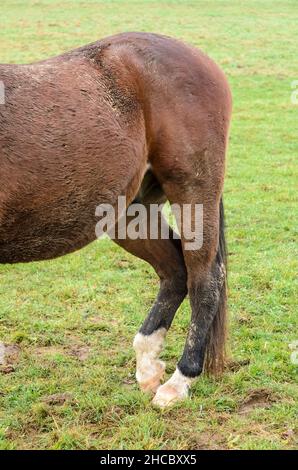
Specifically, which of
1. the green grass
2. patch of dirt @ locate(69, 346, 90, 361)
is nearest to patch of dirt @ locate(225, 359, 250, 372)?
the green grass

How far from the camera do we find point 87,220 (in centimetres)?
401

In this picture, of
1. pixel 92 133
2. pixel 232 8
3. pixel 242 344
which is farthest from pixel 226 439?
pixel 232 8

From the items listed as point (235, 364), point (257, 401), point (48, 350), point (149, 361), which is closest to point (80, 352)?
point (48, 350)

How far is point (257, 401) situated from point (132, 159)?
1.85 meters

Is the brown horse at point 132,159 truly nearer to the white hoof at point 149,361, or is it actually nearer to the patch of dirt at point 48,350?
the white hoof at point 149,361

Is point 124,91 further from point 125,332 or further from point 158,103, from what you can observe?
point 125,332

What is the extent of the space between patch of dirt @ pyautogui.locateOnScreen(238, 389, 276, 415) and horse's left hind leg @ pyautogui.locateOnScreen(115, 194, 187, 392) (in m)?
0.66

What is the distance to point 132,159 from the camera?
4070 mm

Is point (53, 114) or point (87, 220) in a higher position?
point (53, 114)

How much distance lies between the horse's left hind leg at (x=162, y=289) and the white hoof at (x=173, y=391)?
24 cm

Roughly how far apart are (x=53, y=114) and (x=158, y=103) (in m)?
0.75

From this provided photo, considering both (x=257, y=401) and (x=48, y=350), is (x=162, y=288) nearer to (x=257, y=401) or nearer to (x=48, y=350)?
(x=257, y=401)

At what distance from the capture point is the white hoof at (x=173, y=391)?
4.32m

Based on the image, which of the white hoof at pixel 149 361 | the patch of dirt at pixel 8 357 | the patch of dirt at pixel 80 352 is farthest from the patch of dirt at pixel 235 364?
the patch of dirt at pixel 8 357
